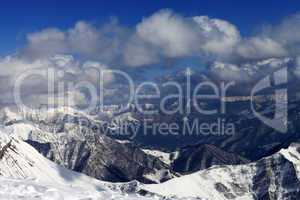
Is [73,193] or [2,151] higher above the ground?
[2,151]

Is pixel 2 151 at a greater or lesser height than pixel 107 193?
greater

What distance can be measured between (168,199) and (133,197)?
423cm

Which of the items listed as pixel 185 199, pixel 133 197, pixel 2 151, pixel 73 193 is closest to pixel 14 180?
pixel 2 151

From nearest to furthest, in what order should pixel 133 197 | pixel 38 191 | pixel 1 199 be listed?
pixel 1 199
pixel 38 191
pixel 133 197

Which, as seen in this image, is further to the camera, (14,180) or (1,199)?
(14,180)

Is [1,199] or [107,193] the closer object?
[1,199]

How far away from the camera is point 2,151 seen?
1892 inches

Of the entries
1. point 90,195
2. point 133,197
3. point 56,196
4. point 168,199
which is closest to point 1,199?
point 56,196

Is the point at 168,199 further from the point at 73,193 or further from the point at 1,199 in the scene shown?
the point at 1,199

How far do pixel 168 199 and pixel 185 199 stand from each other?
186 centimetres

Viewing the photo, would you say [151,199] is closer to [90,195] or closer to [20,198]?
[90,195]

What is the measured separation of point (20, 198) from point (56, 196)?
290 centimetres

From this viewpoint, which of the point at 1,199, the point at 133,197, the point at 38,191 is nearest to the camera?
the point at 1,199

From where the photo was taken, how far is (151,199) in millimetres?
49281
